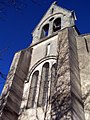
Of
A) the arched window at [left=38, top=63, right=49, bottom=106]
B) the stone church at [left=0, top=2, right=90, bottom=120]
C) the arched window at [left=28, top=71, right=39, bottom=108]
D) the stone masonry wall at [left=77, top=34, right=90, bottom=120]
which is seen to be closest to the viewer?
the stone church at [left=0, top=2, right=90, bottom=120]

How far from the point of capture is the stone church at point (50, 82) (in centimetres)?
718

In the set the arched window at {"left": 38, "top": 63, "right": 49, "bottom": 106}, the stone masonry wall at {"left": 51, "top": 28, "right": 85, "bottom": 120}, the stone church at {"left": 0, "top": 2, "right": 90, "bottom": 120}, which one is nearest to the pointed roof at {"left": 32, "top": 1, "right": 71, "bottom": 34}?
the stone church at {"left": 0, "top": 2, "right": 90, "bottom": 120}

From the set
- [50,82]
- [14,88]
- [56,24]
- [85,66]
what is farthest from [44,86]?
[56,24]

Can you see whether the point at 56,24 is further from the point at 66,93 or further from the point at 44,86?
the point at 66,93

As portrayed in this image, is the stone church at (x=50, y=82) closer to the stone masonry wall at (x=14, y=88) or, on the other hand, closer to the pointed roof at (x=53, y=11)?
the stone masonry wall at (x=14, y=88)

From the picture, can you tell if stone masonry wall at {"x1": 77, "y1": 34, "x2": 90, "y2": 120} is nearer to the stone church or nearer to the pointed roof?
the stone church

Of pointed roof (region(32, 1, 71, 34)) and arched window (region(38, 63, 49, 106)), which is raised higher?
pointed roof (region(32, 1, 71, 34))

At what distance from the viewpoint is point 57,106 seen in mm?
6910

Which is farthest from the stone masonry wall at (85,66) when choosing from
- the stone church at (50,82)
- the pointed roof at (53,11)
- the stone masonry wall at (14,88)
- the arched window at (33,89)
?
the pointed roof at (53,11)

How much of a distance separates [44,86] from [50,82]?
502 mm

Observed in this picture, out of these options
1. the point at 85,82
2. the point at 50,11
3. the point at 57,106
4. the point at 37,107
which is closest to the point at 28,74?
the point at 37,107

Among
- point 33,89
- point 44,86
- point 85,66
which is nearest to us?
point 85,66

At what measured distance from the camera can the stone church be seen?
7184 mm

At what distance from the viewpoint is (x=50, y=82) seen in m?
9.92
